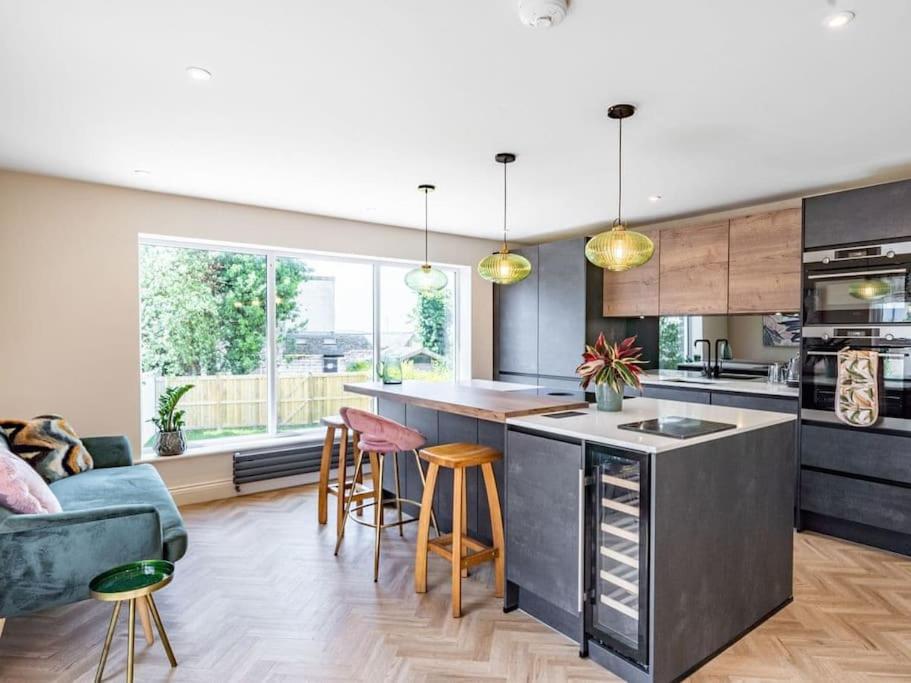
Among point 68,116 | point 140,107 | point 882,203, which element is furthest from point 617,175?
point 68,116

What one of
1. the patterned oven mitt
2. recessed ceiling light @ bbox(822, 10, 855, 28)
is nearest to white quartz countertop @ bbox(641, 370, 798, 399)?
the patterned oven mitt

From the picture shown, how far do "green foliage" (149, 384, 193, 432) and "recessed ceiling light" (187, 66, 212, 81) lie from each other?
8.63ft

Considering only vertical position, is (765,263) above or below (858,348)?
above

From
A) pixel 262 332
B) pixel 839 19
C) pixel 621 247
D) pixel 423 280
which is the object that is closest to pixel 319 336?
pixel 262 332

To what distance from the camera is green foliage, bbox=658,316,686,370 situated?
506cm

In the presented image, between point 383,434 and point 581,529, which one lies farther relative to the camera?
point 383,434

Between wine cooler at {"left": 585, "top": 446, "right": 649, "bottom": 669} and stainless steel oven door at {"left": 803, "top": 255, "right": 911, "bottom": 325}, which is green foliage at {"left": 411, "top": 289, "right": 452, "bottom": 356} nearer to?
stainless steel oven door at {"left": 803, "top": 255, "right": 911, "bottom": 325}

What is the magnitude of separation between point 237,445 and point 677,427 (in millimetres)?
3642

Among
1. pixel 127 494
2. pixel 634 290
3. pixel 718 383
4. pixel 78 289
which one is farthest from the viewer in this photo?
pixel 634 290

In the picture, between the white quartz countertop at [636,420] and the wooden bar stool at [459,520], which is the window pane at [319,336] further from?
the white quartz countertop at [636,420]

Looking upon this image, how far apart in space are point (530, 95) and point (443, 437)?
6.70 feet

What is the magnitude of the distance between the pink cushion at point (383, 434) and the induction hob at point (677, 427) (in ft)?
3.92

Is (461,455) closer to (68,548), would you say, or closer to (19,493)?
(68,548)

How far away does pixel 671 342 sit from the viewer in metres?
5.18
